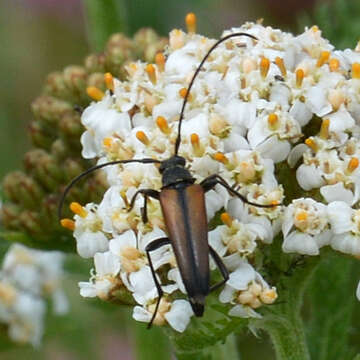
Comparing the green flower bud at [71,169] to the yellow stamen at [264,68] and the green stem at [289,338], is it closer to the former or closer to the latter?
the yellow stamen at [264,68]

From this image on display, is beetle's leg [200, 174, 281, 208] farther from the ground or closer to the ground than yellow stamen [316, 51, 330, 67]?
closer to the ground

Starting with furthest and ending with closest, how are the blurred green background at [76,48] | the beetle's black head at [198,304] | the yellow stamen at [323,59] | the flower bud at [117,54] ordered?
the blurred green background at [76,48]
the flower bud at [117,54]
the yellow stamen at [323,59]
the beetle's black head at [198,304]

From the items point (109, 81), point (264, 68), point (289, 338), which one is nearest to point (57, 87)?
point (109, 81)

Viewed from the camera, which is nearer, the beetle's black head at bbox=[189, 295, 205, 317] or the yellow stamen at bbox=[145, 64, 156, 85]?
the beetle's black head at bbox=[189, 295, 205, 317]

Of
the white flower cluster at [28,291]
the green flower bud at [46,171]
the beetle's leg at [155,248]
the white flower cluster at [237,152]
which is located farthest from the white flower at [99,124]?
the white flower cluster at [28,291]

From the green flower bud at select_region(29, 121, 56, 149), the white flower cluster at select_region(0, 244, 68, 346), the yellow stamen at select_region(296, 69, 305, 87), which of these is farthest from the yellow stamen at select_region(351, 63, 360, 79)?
the white flower cluster at select_region(0, 244, 68, 346)

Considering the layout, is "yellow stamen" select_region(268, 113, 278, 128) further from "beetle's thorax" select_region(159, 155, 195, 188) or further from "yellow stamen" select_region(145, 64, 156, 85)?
"yellow stamen" select_region(145, 64, 156, 85)
